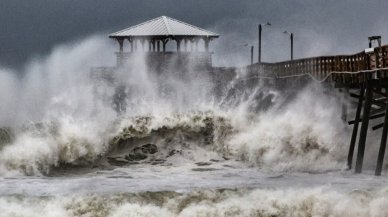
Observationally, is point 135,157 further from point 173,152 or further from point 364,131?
point 364,131

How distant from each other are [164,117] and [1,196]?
1352cm

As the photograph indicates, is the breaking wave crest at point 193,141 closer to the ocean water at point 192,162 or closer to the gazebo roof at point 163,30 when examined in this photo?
the ocean water at point 192,162

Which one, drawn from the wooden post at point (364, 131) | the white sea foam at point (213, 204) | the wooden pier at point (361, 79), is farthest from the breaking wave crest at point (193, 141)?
the white sea foam at point (213, 204)

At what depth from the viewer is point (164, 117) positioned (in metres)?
33.9

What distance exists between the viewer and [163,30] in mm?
53094

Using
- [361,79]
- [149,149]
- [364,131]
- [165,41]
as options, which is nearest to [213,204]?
[364,131]

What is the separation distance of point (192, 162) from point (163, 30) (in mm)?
23808

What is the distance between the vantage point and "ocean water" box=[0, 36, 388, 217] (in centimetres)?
1958

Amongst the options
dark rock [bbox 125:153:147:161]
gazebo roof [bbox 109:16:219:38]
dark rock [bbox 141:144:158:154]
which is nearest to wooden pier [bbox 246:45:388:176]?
dark rock [bbox 141:144:158:154]

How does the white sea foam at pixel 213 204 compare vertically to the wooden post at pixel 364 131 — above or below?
below

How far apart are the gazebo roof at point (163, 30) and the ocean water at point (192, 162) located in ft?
37.3

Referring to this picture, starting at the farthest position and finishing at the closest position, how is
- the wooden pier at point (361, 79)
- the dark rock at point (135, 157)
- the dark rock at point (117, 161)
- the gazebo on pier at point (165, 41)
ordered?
1. the gazebo on pier at point (165, 41)
2. the dark rock at point (135, 157)
3. the dark rock at point (117, 161)
4. the wooden pier at point (361, 79)

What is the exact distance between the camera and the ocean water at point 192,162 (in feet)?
64.2

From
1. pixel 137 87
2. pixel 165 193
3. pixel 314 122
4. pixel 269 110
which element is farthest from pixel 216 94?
pixel 165 193
